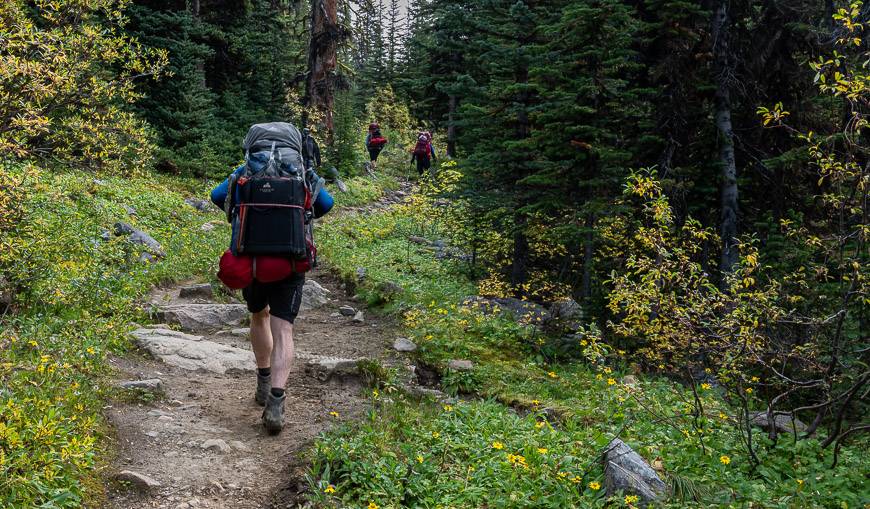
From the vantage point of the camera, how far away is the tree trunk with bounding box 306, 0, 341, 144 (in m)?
21.1

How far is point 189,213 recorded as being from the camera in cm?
1491

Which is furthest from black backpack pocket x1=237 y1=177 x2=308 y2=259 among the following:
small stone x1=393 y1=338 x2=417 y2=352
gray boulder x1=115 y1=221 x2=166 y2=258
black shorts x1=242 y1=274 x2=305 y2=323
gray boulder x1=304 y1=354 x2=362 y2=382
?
gray boulder x1=115 y1=221 x2=166 y2=258

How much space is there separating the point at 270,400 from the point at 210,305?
4.22m

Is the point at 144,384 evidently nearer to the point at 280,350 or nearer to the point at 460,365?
the point at 280,350

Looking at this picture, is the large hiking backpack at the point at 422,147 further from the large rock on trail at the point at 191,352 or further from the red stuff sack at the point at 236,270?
the red stuff sack at the point at 236,270

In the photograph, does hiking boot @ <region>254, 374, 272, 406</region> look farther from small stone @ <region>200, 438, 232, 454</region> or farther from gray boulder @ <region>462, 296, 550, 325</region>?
gray boulder @ <region>462, 296, 550, 325</region>

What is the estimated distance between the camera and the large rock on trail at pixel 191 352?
6374 millimetres

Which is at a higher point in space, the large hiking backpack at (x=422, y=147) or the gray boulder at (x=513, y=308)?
the large hiking backpack at (x=422, y=147)

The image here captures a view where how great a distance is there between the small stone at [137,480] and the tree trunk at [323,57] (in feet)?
60.5

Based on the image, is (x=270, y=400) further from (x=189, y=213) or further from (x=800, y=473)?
(x=189, y=213)

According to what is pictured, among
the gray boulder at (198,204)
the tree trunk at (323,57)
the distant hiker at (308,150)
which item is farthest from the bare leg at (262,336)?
the tree trunk at (323,57)

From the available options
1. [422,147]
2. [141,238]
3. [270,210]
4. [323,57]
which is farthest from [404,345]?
[422,147]

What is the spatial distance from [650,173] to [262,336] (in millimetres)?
3823

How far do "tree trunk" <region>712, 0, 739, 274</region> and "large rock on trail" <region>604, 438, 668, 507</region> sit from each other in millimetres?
7094
